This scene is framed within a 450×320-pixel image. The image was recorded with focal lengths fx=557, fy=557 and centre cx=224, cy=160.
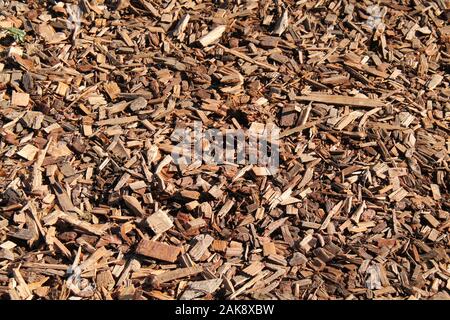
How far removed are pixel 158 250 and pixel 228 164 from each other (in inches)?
33.7

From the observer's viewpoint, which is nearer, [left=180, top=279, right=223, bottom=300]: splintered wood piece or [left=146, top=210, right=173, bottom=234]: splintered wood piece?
[left=180, top=279, right=223, bottom=300]: splintered wood piece

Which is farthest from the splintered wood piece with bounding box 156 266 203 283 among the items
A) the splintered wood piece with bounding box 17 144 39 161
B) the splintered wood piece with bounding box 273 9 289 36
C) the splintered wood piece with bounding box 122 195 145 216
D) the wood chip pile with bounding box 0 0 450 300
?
the splintered wood piece with bounding box 273 9 289 36

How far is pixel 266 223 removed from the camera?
3.90 meters

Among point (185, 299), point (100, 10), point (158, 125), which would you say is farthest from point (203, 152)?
point (100, 10)

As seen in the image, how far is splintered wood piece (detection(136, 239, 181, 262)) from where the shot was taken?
12.1ft

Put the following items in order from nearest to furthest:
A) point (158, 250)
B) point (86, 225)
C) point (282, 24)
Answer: point (158, 250)
point (86, 225)
point (282, 24)

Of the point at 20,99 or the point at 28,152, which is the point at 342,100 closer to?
the point at 28,152

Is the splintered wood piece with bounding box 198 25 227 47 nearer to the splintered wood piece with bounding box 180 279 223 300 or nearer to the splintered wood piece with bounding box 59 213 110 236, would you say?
the splintered wood piece with bounding box 59 213 110 236

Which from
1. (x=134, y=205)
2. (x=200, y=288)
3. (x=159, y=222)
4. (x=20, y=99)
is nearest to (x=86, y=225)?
(x=134, y=205)

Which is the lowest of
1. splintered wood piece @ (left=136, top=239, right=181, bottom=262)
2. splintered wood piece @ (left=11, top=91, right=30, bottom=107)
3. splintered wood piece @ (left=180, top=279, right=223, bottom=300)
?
A: splintered wood piece @ (left=180, top=279, right=223, bottom=300)

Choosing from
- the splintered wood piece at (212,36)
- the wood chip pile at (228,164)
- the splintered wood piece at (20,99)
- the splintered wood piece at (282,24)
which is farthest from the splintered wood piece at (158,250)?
the splintered wood piece at (282,24)

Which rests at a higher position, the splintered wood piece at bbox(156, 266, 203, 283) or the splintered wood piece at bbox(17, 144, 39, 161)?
the splintered wood piece at bbox(17, 144, 39, 161)

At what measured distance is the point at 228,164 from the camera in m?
4.14

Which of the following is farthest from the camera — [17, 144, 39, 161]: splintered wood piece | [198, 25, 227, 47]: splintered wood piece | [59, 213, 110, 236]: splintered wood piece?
[198, 25, 227, 47]: splintered wood piece
